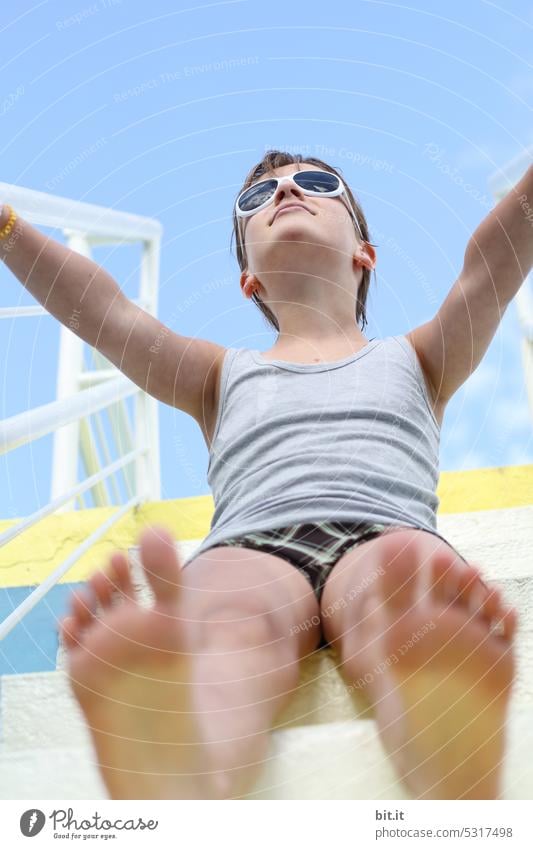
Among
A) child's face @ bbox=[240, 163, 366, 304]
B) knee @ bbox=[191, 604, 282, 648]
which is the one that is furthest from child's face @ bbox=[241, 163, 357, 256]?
knee @ bbox=[191, 604, 282, 648]

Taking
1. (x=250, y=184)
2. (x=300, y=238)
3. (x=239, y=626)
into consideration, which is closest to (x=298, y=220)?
(x=300, y=238)

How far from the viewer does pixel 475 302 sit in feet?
2.20

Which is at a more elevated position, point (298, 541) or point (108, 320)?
point (108, 320)

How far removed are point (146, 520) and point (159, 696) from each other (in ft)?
2.45

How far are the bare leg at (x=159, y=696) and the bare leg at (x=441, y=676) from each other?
0.07 m

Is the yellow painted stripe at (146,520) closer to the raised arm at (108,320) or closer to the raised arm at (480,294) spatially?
the raised arm at (108,320)

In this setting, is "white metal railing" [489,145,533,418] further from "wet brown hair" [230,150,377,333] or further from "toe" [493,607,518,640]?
"toe" [493,607,518,640]

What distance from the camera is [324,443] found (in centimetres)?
65

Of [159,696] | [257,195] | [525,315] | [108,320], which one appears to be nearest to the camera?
[159,696]

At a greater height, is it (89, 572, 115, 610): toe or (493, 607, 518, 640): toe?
(89, 572, 115, 610): toe

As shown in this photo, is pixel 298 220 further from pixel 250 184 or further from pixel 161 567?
pixel 161 567

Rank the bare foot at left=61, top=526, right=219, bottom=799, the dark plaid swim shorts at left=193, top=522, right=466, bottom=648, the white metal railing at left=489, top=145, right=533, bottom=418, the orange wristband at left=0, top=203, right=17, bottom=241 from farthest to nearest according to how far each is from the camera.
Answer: the white metal railing at left=489, top=145, right=533, bottom=418
the orange wristband at left=0, top=203, right=17, bottom=241
the dark plaid swim shorts at left=193, top=522, right=466, bottom=648
the bare foot at left=61, top=526, right=219, bottom=799

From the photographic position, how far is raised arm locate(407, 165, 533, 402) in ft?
2.09

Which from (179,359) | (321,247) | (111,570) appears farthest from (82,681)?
(321,247)
